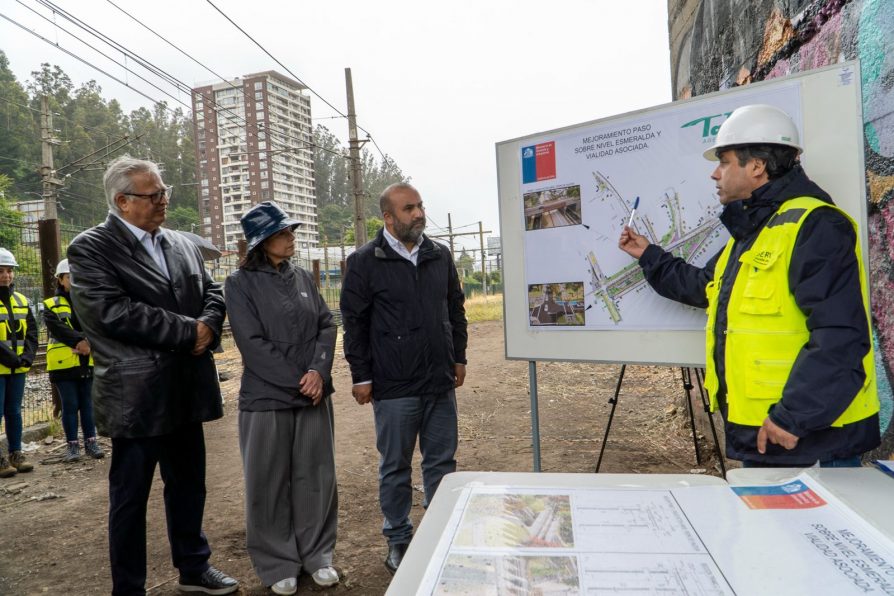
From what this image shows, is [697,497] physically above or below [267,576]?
above

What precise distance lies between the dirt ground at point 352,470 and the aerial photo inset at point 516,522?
7.38ft

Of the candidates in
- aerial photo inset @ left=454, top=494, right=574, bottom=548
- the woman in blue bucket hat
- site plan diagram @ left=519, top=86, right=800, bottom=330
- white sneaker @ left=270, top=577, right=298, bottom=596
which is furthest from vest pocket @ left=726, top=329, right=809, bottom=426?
white sneaker @ left=270, top=577, right=298, bottom=596

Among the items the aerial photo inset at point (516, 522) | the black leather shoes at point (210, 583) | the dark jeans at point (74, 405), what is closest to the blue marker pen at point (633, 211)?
the aerial photo inset at point (516, 522)

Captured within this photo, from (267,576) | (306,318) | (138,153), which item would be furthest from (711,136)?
(138,153)

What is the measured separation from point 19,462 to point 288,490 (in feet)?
13.0

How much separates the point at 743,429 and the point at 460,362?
1.80m

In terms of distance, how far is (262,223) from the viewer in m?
3.03

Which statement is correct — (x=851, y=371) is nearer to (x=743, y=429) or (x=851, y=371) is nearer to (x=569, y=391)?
(x=743, y=429)

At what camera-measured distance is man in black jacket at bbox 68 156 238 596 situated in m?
2.69

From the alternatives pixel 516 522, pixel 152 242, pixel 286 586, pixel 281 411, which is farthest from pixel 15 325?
pixel 516 522

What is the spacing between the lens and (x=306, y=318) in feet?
10.2

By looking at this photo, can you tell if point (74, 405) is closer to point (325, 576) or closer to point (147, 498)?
point (147, 498)

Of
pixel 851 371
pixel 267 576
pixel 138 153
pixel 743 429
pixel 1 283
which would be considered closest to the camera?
pixel 851 371

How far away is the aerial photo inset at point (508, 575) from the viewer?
2.80 feet
